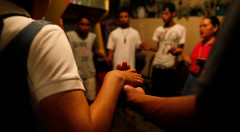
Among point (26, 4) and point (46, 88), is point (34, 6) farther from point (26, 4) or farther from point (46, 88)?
point (46, 88)

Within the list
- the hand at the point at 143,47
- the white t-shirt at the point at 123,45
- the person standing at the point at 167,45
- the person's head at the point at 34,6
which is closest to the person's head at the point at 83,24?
the white t-shirt at the point at 123,45

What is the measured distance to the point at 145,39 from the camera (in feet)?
17.6

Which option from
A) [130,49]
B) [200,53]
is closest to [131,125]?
[130,49]

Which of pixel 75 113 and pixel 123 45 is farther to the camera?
pixel 123 45

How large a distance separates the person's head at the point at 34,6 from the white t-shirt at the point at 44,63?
95 mm

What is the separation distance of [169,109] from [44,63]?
1.61 ft

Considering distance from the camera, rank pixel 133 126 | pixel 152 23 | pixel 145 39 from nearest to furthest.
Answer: pixel 133 126, pixel 152 23, pixel 145 39

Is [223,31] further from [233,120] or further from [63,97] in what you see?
[63,97]

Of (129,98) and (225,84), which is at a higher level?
(225,84)

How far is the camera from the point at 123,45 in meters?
2.93

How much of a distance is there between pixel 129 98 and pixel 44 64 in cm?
42

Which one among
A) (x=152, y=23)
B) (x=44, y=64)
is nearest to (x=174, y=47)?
(x=152, y=23)

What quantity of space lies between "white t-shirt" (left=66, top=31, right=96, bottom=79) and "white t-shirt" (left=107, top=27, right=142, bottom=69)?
0.52 metres

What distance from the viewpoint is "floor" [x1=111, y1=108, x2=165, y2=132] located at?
2.57 metres
